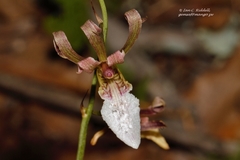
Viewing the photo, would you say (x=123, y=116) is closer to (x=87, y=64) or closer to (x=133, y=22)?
(x=87, y=64)

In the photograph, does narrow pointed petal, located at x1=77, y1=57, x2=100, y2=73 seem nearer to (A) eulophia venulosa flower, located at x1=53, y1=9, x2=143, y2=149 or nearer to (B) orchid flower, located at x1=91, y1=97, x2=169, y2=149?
(A) eulophia venulosa flower, located at x1=53, y1=9, x2=143, y2=149

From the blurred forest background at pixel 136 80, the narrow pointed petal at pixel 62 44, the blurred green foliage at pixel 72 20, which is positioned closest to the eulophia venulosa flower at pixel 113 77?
the narrow pointed petal at pixel 62 44

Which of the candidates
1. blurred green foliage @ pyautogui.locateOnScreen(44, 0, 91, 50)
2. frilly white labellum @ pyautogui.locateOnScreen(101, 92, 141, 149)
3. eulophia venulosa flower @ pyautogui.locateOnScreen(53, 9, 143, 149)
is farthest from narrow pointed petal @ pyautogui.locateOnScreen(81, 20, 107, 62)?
blurred green foliage @ pyautogui.locateOnScreen(44, 0, 91, 50)

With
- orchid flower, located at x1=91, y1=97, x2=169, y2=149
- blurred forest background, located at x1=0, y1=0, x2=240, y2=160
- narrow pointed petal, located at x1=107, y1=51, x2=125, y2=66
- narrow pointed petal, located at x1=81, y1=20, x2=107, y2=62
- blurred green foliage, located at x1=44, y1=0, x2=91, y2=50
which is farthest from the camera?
blurred green foliage, located at x1=44, y1=0, x2=91, y2=50

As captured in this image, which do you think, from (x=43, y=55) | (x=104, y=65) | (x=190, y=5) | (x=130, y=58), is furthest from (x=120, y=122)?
(x=190, y=5)

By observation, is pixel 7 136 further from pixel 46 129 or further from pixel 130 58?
pixel 130 58

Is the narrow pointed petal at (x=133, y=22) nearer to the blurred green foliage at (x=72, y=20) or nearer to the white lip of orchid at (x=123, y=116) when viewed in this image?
the white lip of orchid at (x=123, y=116)

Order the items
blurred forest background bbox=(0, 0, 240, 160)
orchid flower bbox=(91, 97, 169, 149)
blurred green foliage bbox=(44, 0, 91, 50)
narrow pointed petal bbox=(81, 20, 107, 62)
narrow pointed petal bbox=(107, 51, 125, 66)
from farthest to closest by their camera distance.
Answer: blurred green foliage bbox=(44, 0, 91, 50) → blurred forest background bbox=(0, 0, 240, 160) → orchid flower bbox=(91, 97, 169, 149) → narrow pointed petal bbox=(107, 51, 125, 66) → narrow pointed petal bbox=(81, 20, 107, 62)

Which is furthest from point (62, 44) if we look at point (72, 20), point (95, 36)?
point (72, 20)
